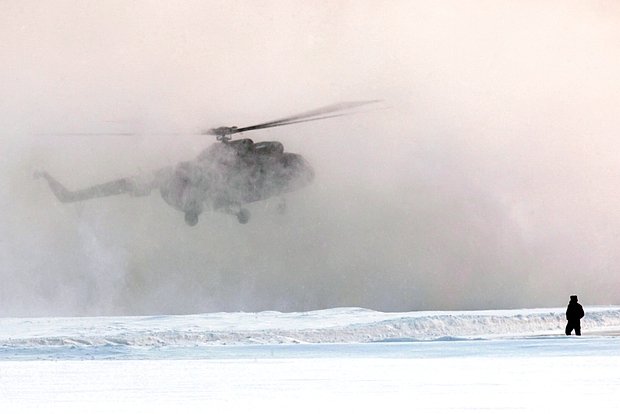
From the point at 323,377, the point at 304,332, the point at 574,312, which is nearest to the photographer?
the point at 323,377

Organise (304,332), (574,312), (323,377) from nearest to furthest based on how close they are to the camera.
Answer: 1. (323,377)
2. (574,312)
3. (304,332)

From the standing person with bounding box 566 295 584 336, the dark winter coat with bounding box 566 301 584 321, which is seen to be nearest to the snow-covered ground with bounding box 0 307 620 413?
the standing person with bounding box 566 295 584 336

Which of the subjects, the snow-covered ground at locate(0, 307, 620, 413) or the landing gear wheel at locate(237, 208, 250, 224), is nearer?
the snow-covered ground at locate(0, 307, 620, 413)

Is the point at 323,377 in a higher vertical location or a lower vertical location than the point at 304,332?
lower

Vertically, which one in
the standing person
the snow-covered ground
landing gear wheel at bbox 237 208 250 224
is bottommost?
the snow-covered ground

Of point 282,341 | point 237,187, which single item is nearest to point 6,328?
point 237,187

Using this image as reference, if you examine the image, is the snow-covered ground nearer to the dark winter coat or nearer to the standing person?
the standing person

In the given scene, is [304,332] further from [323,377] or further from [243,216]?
[323,377]

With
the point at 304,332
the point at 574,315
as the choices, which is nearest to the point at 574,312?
the point at 574,315

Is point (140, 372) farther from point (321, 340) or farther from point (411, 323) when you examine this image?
point (411, 323)

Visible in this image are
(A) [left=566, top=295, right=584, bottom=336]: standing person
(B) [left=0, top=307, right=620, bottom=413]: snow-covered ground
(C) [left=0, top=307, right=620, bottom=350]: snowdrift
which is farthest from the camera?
(C) [left=0, top=307, right=620, bottom=350]: snowdrift

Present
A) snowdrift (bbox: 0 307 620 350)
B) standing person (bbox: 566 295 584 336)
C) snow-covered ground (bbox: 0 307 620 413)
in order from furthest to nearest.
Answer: snowdrift (bbox: 0 307 620 350) < standing person (bbox: 566 295 584 336) < snow-covered ground (bbox: 0 307 620 413)

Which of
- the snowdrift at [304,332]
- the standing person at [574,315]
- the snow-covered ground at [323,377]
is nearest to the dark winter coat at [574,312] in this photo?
the standing person at [574,315]

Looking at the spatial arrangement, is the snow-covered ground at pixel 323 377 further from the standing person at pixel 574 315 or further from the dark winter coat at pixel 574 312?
the dark winter coat at pixel 574 312
